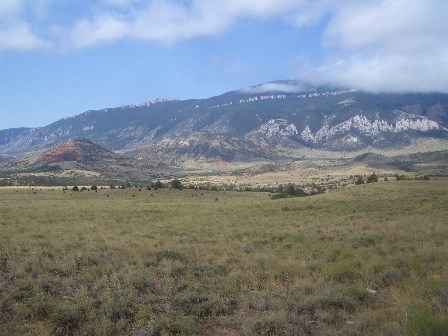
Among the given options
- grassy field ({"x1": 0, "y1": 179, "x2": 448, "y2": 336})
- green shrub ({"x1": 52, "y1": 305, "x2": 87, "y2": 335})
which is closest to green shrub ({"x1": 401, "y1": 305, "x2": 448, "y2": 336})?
grassy field ({"x1": 0, "y1": 179, "x2": 448, "y2": 336})

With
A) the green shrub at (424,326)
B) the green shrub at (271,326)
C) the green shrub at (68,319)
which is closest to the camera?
the green shrub at (424,326)

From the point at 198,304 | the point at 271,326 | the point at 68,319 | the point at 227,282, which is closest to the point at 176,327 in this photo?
the point at 198,304

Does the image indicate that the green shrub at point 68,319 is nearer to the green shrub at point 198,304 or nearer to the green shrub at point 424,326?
the green shrub at point 198,304

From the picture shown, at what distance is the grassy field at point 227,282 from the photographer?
874 cm

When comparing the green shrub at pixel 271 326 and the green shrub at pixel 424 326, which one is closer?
the green shrub at pixel 424 326

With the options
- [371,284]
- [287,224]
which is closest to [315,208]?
[287,224]

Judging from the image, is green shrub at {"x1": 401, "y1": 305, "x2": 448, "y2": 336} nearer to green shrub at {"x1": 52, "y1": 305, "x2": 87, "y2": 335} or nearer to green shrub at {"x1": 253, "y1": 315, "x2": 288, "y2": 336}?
green shrub at {"x1": 253, "y1": 315, "x2": 288, "y2": 336}

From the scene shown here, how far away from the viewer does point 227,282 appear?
38.7 ft

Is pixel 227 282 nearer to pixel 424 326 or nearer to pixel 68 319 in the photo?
pixel 68 319

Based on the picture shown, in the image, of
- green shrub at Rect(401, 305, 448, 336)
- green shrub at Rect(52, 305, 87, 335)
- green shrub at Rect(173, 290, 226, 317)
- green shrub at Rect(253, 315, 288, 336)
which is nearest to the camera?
green shrub at Rect(401, 305, 448, 336)

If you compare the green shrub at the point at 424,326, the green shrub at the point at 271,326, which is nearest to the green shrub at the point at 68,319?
the green shrub at the point at 271,326

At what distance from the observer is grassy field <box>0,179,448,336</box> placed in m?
8.74

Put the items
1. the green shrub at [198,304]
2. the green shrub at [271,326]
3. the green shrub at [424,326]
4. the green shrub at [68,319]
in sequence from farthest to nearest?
the green shrub at [198,304], the green shrub at [68,319], the green shrub at [271,326], the green shrub at [424,326]

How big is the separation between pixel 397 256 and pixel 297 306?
598 cm
